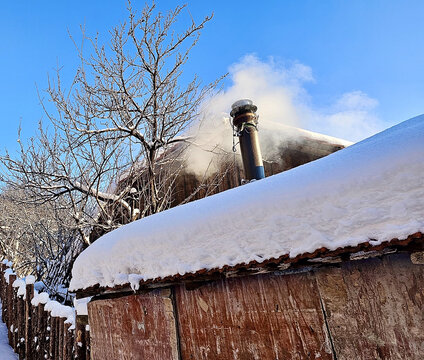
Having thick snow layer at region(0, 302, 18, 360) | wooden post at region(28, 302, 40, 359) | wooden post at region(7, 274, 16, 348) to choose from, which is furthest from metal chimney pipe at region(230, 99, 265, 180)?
thick snow layer at region(0, 302, 18, 360)

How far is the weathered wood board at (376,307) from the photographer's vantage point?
1229mm

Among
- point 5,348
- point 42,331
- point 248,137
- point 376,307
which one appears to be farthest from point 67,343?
point 248,137

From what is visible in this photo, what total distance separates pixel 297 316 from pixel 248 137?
15.0ft

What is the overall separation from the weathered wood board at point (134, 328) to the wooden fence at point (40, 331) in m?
0.59

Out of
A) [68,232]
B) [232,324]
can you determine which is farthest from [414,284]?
[68,232]

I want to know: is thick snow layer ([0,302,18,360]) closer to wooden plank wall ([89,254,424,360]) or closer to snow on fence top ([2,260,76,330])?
snow on fence top ([2,260,76,330])

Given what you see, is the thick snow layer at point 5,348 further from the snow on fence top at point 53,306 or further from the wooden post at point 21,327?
the snow on fence top at point 53,306

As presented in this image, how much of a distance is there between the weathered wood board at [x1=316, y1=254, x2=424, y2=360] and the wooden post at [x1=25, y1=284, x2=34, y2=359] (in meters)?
5.07

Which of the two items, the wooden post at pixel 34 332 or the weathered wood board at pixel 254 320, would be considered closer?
the weathered wood board at pixel 254 320

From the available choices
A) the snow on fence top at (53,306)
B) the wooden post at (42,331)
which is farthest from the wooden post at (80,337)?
the wooden post at (42,331)

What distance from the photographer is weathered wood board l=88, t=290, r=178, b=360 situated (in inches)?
81.4

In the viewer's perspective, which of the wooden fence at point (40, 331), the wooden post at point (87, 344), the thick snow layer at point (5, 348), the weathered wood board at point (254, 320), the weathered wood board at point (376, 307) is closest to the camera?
the weathered wood board at point (376, 307)

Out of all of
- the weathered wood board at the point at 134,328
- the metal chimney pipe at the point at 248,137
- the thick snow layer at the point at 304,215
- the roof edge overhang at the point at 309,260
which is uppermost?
A: the metal chimney pipe at the point at 248,137

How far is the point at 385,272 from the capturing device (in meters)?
1.31
